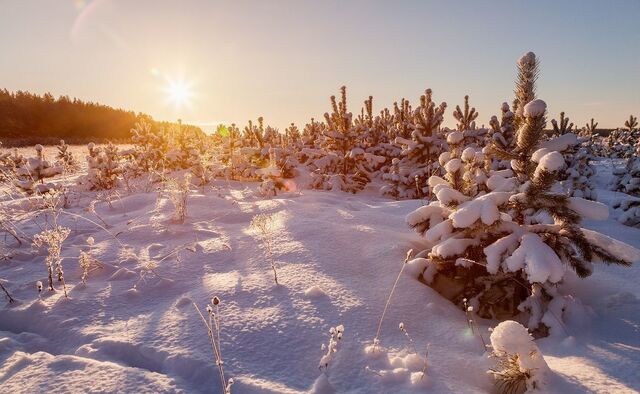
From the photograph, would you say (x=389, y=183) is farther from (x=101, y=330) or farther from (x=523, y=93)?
(x=101, y=330)

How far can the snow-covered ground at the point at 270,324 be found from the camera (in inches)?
75.5

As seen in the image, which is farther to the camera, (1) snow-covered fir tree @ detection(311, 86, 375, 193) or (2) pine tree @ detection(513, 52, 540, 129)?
(1) snow-covered fir tree @ detection(311, 86, 375, 193)

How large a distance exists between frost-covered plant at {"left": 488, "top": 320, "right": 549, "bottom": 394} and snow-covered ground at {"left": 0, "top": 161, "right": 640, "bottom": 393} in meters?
0.10

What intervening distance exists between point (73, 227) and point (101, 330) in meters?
3.32

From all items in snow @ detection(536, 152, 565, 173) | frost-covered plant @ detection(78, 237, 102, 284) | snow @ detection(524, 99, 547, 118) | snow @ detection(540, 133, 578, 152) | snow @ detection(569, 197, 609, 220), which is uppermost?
snow @ detection(524, 99, 547, 118)

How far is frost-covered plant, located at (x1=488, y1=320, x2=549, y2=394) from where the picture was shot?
1.80m

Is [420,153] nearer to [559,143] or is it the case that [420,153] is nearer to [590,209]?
[559,143]

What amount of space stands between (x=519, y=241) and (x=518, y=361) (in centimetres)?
116

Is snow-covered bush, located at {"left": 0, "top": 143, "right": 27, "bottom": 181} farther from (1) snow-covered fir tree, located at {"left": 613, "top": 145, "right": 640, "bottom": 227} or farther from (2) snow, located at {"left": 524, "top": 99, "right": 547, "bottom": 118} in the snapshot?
(1) snow-covered fir tree, located at {"left": 613, "top": 145, "right": 640, "bottom": 227}

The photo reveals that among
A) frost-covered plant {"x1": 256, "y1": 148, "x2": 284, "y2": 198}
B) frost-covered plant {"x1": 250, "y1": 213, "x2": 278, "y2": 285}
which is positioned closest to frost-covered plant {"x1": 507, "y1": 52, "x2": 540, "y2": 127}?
frost-covered plant {"x1": 250, "y1": 213, "x2": 278, "y2": 285}

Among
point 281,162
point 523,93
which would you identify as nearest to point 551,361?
point 523,93

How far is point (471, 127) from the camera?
12.4 meters

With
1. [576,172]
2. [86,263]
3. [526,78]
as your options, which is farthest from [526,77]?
[576,172]

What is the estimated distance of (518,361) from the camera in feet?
5.94
